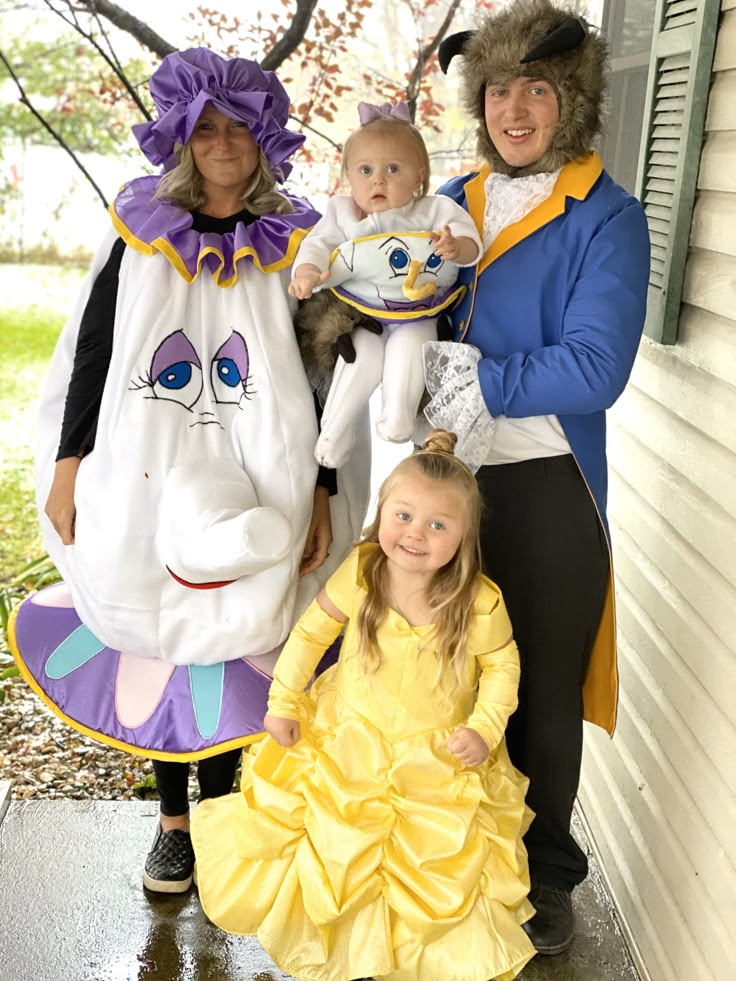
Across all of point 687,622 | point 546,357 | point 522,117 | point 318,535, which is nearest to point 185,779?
point 318,535

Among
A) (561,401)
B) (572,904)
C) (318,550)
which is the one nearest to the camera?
(561,401)

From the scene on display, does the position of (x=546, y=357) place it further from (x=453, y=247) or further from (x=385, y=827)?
(x=385, y=827)

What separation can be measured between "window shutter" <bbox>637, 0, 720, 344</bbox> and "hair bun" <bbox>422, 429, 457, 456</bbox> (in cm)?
60

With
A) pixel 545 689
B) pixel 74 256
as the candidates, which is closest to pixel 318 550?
pixel 545 689

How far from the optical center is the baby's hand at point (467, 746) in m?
1.95

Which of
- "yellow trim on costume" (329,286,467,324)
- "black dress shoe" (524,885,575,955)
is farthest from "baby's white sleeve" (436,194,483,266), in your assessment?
"black dress shoe" (524,885,575,955)

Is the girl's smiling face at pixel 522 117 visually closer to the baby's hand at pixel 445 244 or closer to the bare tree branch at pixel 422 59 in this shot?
the baby's hand at pixel 445 244

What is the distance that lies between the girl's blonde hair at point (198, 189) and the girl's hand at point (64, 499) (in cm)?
59

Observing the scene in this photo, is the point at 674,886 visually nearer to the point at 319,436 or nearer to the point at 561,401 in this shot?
the point at 561,401

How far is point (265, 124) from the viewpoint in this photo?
85.0 inches

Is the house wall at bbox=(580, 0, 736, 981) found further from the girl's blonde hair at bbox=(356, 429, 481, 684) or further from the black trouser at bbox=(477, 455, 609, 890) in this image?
the girl's blonde hair at bbox=(356, 429, 481, 684)

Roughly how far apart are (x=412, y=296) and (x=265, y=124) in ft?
1.62

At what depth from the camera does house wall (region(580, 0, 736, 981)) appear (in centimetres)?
197

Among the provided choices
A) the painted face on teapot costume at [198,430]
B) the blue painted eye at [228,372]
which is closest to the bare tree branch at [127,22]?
the painted face on teapot costume at [198,430]
